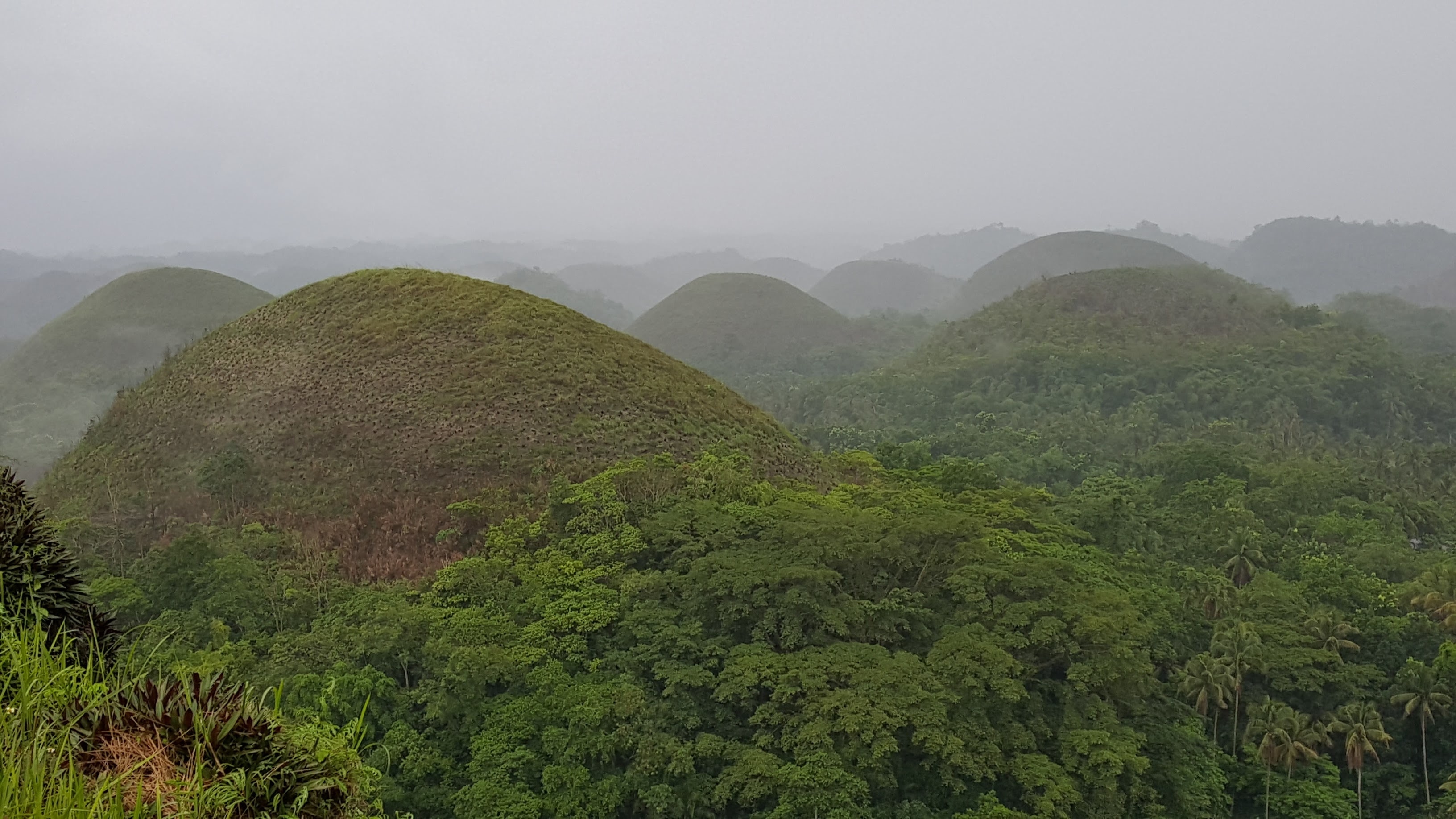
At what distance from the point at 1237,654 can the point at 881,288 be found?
16399cm

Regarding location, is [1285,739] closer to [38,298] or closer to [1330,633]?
[1330,633]

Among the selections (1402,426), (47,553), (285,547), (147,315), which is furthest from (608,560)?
(147,315)

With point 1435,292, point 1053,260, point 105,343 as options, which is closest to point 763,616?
point 105,343

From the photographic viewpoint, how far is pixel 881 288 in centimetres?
17500

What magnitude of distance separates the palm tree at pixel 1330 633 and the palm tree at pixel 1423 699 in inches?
42.0

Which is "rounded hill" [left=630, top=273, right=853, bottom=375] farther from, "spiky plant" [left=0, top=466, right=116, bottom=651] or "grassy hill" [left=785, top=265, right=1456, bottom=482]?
"spiky plant" [left=0, top=466, right=116, bottom=651]

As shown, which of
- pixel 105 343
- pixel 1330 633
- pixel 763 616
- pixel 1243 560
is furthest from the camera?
pixel 105 343

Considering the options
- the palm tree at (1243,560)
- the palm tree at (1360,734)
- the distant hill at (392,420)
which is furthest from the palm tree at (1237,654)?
the distant hill at (392,420)

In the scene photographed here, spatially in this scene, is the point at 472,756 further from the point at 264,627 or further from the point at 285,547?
the point at 285,547

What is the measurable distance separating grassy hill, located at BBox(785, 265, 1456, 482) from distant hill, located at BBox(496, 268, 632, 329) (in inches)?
2923

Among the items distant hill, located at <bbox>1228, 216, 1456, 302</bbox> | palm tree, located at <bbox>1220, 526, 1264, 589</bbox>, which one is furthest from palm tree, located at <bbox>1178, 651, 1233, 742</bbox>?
distant hill, located at <bbox>1228, 216, 1456, 302</bbox>

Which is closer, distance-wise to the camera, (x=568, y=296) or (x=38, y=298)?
(x=38, y=298)

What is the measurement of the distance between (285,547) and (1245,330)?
223 feet

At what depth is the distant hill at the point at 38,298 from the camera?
12988 cm
